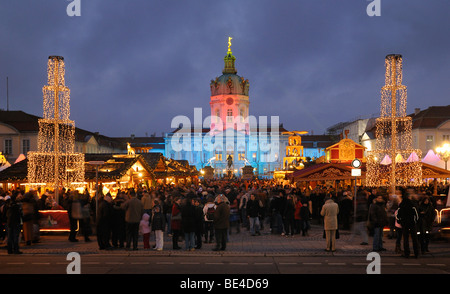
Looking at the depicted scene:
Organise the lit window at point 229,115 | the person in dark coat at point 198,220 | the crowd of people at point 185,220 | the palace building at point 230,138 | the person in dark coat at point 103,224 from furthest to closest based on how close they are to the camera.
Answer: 1. the lit window at point 229,115
2. the palace building at point 230,138
3. the person in dark coat at point 198,220
4. the person in dark coat at point 103,224
5. the crowd of people at point 185,220

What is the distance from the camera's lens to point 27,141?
6244cm

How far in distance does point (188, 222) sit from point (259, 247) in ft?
7.76

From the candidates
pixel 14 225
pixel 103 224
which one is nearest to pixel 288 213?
pixel 103 224

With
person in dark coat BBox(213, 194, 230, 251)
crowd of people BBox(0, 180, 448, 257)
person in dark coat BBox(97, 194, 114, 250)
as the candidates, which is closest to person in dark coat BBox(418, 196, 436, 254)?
crowd of people BBox(0, 180, 448, 257)

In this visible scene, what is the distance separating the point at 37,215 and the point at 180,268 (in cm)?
649

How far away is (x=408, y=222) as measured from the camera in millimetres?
13805

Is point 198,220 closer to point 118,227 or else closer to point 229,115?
point 118,227

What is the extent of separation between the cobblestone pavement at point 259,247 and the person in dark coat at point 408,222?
32.0 inches

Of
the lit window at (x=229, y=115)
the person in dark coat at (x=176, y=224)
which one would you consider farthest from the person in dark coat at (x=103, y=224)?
the lit window at (x=229, y=115)

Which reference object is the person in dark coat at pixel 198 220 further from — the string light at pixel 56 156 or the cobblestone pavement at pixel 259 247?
the string light at pixel 56 156

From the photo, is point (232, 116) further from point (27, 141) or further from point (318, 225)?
point (318, 225)

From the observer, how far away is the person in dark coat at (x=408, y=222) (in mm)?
13708

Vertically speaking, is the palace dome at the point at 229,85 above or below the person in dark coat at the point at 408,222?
above
